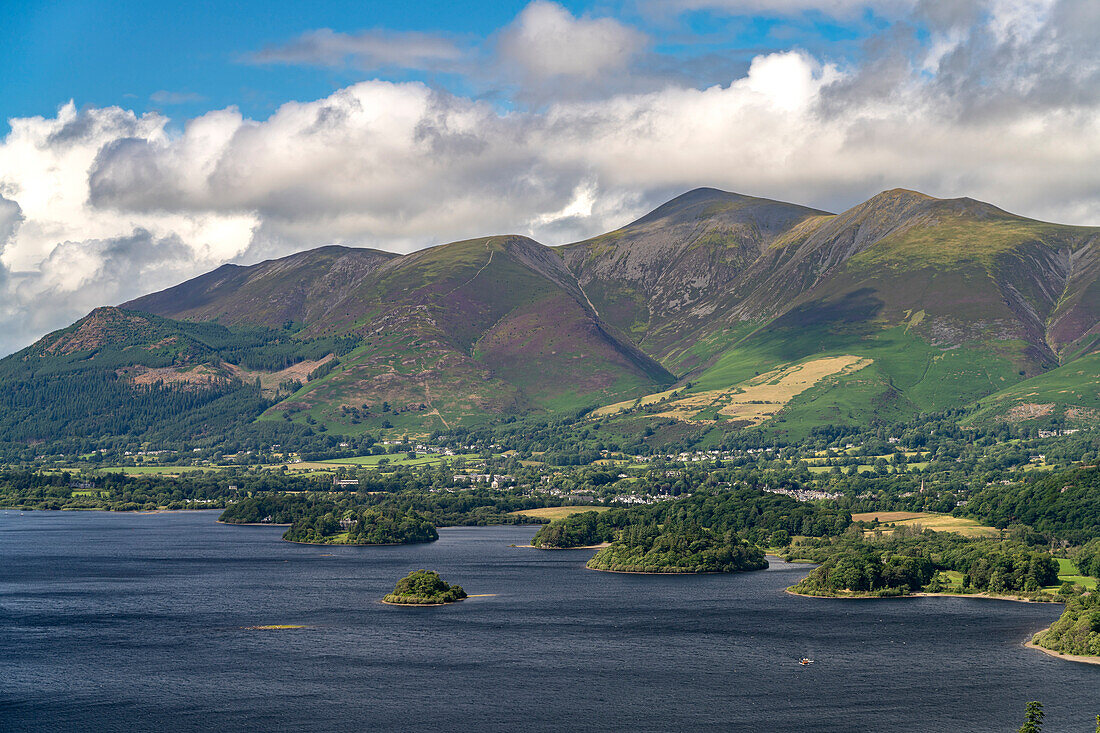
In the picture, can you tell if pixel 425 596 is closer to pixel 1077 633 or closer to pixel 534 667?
pixel 534 667

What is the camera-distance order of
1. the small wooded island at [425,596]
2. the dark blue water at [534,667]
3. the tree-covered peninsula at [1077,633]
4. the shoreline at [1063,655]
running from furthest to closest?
the small wooded island at [425,596] → the tree-covered peninsula at [1077,633] → the shoreline at [1063,655] → the dark blue water at [534,667]

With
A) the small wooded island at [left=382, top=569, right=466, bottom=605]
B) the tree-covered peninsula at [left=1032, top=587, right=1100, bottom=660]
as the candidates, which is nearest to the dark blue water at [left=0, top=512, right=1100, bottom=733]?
the tree-covered peninsula at [left=1032, top=587, right=1100, bottom=660]

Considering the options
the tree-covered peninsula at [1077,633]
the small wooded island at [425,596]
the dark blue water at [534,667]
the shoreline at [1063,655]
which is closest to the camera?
the dark blue water at [534,667]

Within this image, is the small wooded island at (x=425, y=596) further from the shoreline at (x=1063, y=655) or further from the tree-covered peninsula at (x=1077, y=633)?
the tree-covered peninsula at (x=1077, y=633)

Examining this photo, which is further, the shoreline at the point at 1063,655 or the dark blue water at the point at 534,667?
the shoreline at the point at 1063,655

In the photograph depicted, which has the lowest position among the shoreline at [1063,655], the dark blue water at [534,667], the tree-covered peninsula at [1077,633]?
the dark blue water at [534,667]

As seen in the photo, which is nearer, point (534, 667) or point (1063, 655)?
point (534, 667)

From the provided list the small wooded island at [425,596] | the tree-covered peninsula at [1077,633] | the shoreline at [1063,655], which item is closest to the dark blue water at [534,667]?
the shoreline at [1063,655]

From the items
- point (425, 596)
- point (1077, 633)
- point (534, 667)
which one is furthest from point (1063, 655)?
point (425, 596)

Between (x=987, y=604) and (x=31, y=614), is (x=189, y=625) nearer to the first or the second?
(x=31, y=614)
